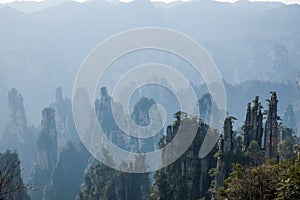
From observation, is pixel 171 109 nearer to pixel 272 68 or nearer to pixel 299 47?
pixel 272 68

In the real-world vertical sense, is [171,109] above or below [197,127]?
above

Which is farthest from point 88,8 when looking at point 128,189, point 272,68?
point 128,189

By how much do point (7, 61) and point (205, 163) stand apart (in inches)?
3583

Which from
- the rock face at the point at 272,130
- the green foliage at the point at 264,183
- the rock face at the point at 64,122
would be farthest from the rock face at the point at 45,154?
the green foliage at the point at 264,183

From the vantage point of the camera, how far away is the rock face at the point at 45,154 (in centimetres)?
5003

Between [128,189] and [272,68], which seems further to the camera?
[272,68]

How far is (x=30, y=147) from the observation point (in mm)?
63469

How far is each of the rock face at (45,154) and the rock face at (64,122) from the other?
10.6 meters

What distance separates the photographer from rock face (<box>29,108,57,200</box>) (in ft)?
164

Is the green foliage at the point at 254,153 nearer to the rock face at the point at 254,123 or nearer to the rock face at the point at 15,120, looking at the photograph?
the rock face at the point at 254,123

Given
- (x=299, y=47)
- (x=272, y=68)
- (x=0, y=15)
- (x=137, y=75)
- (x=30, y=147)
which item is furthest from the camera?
(x=299, y=47)

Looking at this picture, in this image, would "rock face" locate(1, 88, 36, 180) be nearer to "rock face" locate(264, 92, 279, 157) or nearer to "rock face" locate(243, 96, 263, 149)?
"rock face" locate(243, 96, 263, 149)

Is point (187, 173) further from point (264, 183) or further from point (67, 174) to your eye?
point (67, 174)

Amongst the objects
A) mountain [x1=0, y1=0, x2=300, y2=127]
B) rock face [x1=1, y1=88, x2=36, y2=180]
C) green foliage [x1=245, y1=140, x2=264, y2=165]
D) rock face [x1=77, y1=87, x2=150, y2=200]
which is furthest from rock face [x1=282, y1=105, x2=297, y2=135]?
green foliage [x1=245, y1=140, x2=264, y2=165]
